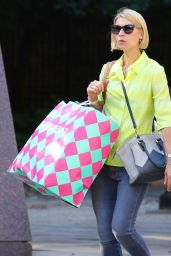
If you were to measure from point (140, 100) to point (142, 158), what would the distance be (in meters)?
0.34

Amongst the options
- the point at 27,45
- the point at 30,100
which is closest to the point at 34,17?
the point at 27,45

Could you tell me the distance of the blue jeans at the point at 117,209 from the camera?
5.75m

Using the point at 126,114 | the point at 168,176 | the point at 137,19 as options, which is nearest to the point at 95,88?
the point at 126,114

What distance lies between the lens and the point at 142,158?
576 centimetres

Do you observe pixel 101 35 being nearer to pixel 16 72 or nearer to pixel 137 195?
pixel 16 72

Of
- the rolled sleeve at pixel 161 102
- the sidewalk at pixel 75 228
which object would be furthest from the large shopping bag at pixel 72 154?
the sidewalk at pixel 75 228

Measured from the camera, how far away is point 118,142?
587cm

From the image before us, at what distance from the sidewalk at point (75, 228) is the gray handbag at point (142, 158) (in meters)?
2.57

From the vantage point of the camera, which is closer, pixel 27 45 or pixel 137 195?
pixel 137 195

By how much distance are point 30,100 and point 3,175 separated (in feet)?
35.7

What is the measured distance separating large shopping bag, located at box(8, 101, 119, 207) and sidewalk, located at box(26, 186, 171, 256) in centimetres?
253

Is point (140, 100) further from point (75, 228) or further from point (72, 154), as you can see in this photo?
point (75, 228)

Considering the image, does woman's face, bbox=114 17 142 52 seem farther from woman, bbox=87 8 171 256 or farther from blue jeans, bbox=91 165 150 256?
blue jeans, bbox=91 165 150 256

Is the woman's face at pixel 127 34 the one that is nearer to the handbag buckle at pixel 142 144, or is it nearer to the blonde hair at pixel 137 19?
the blonde hair at pixel 137 19
